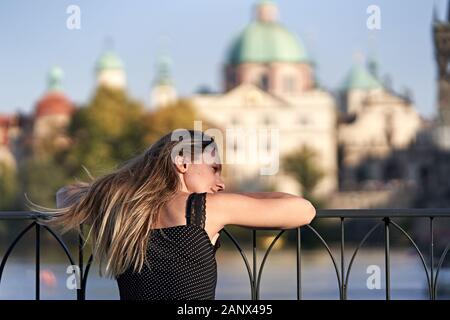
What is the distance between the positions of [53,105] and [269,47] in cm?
1867

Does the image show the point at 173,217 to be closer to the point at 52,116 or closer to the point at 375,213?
the point at 375,213

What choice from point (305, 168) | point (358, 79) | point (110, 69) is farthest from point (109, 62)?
point (358, 79)

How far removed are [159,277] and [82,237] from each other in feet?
1.84

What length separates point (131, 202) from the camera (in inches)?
174

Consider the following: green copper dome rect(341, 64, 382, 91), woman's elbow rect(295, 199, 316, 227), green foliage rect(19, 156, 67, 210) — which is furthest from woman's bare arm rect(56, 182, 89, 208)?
green copper dome rect(341, 64, 382, 91)

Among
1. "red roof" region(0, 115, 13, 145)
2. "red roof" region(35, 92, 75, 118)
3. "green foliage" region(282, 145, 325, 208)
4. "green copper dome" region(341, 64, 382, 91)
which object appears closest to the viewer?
"green foliage" region(282, 145, 325, 208)

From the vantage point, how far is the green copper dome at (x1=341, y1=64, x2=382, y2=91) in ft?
339

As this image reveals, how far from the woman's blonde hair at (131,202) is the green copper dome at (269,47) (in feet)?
309

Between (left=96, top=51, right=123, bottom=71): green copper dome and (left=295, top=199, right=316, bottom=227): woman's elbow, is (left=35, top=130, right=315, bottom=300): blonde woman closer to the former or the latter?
(left=295, top=199, right=316, bottom=227): woman's elbow

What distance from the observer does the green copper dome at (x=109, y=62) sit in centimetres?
9212

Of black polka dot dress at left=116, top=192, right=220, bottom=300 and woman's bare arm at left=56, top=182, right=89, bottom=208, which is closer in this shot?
black polka dot dress at left=116, top=192, right=220, bottom=300

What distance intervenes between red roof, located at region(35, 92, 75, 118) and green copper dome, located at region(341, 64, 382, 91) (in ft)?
77.4

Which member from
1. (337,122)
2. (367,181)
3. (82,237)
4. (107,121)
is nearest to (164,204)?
(82,237)

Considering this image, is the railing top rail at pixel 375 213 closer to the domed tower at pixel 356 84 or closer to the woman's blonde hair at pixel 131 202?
the woman's blonde hair at pixel 131 202
